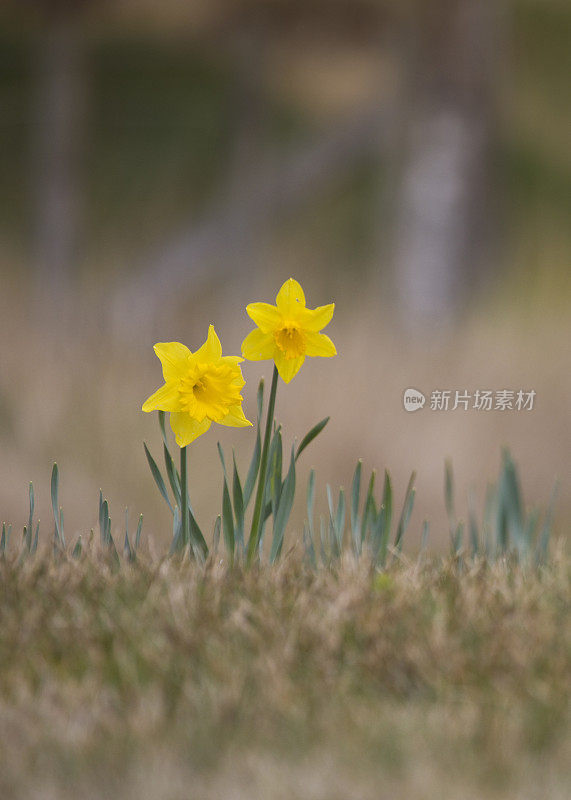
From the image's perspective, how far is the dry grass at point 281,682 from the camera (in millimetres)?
769

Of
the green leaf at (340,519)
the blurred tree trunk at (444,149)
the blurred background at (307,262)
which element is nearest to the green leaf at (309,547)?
the green leaf at (340,519)

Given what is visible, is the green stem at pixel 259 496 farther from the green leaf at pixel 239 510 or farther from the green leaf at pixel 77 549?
the green leaf at pixel 77 549

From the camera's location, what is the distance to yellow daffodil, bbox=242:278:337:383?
1168 mm

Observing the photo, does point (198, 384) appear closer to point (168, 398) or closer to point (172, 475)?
point (168, 398)

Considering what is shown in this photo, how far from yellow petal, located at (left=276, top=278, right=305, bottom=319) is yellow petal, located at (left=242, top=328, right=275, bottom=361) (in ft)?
0.13

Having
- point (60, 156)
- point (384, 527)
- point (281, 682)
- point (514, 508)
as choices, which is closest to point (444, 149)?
point (60, 156)

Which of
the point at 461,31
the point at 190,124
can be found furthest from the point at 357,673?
the point at 190,124

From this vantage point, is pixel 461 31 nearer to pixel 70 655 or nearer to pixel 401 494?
pixel 401 494

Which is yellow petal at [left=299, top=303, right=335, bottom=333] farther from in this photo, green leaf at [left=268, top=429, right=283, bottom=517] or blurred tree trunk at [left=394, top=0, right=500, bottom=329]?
blurred tree trunk at [left=394, top=0, right=500, bottom=329]

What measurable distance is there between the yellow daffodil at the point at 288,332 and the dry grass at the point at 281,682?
279 millimetres

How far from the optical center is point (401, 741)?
2.66ft

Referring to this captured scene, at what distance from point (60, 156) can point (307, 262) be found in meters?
1.56

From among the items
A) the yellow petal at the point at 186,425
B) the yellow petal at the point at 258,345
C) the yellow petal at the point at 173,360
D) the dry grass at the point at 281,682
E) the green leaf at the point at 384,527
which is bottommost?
the dry grass at the point at 281,682

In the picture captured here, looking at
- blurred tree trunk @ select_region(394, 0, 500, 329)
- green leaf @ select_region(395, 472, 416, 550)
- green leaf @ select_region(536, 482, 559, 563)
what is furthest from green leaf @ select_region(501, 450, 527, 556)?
blurred tree trunk @ select_region(394, 0, 500, 329)
